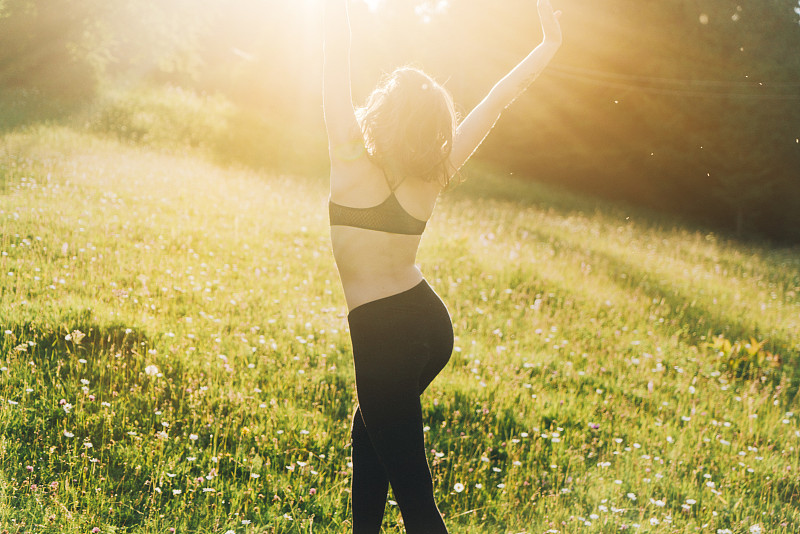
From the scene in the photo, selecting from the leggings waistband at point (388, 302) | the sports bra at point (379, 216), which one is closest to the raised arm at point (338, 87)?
the sports bra at point (379, 216)

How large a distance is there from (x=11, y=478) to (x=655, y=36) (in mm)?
25963

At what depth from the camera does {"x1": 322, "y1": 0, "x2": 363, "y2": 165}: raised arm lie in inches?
98.9

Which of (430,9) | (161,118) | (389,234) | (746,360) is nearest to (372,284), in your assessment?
(389,234)

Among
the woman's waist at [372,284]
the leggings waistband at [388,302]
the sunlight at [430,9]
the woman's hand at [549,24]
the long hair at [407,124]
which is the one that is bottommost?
the leggings waistband at [388,302]

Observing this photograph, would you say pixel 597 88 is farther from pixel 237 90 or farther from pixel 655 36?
pixel 237 90

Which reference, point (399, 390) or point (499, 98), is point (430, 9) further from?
point (399, 390)

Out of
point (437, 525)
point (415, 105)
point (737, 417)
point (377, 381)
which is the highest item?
point (415, 105)

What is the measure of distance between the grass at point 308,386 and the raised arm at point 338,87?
2176 mm

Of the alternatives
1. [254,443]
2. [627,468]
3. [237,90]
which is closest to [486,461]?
[627,468]

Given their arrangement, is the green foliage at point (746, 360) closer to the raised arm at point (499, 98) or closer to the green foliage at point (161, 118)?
the raised arm at point (499, 98)

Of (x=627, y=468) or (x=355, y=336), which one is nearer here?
(x=355, y=336)

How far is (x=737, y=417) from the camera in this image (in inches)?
241

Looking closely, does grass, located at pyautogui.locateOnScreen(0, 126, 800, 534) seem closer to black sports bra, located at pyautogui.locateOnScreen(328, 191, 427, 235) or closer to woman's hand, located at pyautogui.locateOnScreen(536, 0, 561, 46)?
black sports bra, located at pyautogui.locateOnScreen(328, 191, 427, 235)

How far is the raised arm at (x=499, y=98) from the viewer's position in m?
2.84
